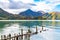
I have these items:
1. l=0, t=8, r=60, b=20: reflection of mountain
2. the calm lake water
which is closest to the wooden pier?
the calm lake water

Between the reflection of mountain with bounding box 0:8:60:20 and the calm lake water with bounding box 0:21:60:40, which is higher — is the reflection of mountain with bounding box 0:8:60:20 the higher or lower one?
the higher one

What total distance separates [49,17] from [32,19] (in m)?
0.54

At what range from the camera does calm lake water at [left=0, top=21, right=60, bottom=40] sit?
17.8ft

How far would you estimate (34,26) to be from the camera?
5574 millimetres

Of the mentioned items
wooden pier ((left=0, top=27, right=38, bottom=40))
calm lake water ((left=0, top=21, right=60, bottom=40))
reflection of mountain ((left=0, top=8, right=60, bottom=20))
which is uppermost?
reflection of mountain ((left=0, top=8, right=60, bottom=20))

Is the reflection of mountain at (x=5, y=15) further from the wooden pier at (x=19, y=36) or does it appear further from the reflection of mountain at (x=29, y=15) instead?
the wooden pier at (x=19, y=36)

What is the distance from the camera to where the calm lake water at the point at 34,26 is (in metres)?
5.43

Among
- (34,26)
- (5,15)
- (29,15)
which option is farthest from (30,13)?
(5,15)

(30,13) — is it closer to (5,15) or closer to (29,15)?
(29,15)

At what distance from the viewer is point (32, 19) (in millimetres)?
5332

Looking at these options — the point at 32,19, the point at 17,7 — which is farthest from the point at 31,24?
the point at 17,7

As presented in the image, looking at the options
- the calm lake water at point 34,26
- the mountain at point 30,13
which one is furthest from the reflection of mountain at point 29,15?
the calm lake water at point 34,26

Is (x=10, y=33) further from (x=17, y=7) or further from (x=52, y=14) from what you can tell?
(x=52, y=14)

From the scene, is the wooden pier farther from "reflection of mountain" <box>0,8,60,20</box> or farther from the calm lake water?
"reflection of mountain" <box>0,8,60,20</box>
